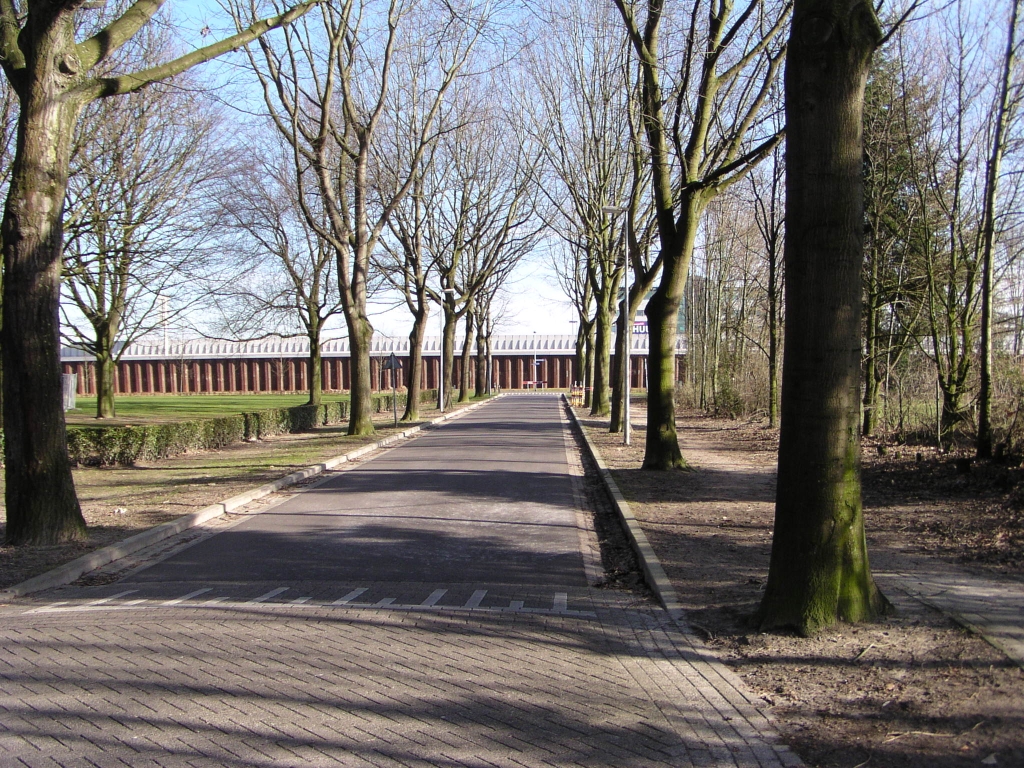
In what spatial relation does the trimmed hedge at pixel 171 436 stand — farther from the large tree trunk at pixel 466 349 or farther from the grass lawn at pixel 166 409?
the large tree trunk at pixel 466 349

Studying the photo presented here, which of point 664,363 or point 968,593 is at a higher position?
point 664,363

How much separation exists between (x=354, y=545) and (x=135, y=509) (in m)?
4.31

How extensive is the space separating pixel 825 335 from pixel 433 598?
401 cm

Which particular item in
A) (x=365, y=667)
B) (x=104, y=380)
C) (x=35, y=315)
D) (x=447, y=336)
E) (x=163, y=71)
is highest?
(x=163, y=71)

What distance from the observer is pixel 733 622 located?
21.9 feet

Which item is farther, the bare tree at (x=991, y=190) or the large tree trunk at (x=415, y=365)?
the large tree trunk at (x=415, y=365)

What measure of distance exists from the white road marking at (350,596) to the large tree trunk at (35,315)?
4.14 m

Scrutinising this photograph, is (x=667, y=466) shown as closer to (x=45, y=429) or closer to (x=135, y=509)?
(x=135, y=509)

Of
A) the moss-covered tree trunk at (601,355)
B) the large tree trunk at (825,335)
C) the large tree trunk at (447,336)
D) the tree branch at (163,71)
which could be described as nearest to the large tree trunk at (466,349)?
the large tree trunk at (447,336)

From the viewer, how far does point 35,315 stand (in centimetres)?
1007

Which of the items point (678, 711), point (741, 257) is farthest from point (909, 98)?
point (741, 257)

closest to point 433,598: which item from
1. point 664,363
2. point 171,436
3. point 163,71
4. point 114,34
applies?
point 163,71

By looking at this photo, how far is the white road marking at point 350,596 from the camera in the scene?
7.71 m

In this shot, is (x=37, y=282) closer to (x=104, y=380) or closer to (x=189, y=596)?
(x=189, y=596)
